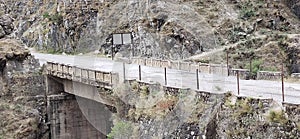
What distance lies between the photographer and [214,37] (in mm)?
47938

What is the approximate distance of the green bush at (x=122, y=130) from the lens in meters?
16.5

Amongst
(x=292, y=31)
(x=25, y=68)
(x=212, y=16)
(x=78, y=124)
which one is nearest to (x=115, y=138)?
(x=78, y=124)

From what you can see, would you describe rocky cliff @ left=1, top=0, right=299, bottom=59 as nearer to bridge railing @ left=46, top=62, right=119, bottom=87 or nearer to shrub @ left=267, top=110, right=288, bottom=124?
bridge railing @ left=46, top=62, right=119, bottom=87

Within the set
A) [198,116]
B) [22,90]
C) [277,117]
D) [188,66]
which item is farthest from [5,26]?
[277,117]

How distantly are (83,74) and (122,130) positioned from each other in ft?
26.4

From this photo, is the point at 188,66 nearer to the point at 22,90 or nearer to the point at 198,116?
the point at 198,116

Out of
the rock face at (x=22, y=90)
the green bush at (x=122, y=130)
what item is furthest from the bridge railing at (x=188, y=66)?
the rock face at (x=22, y=90)

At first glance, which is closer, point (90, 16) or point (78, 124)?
point (78, 124)

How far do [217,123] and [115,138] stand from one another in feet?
18.8

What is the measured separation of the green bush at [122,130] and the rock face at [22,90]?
1552 centimetres

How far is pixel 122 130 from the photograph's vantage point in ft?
55.3

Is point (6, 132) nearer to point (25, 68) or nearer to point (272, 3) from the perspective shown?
point (25, 68)

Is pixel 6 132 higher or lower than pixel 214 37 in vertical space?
lower

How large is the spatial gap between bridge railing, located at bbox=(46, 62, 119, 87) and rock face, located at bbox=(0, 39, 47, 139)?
173 centimetres
